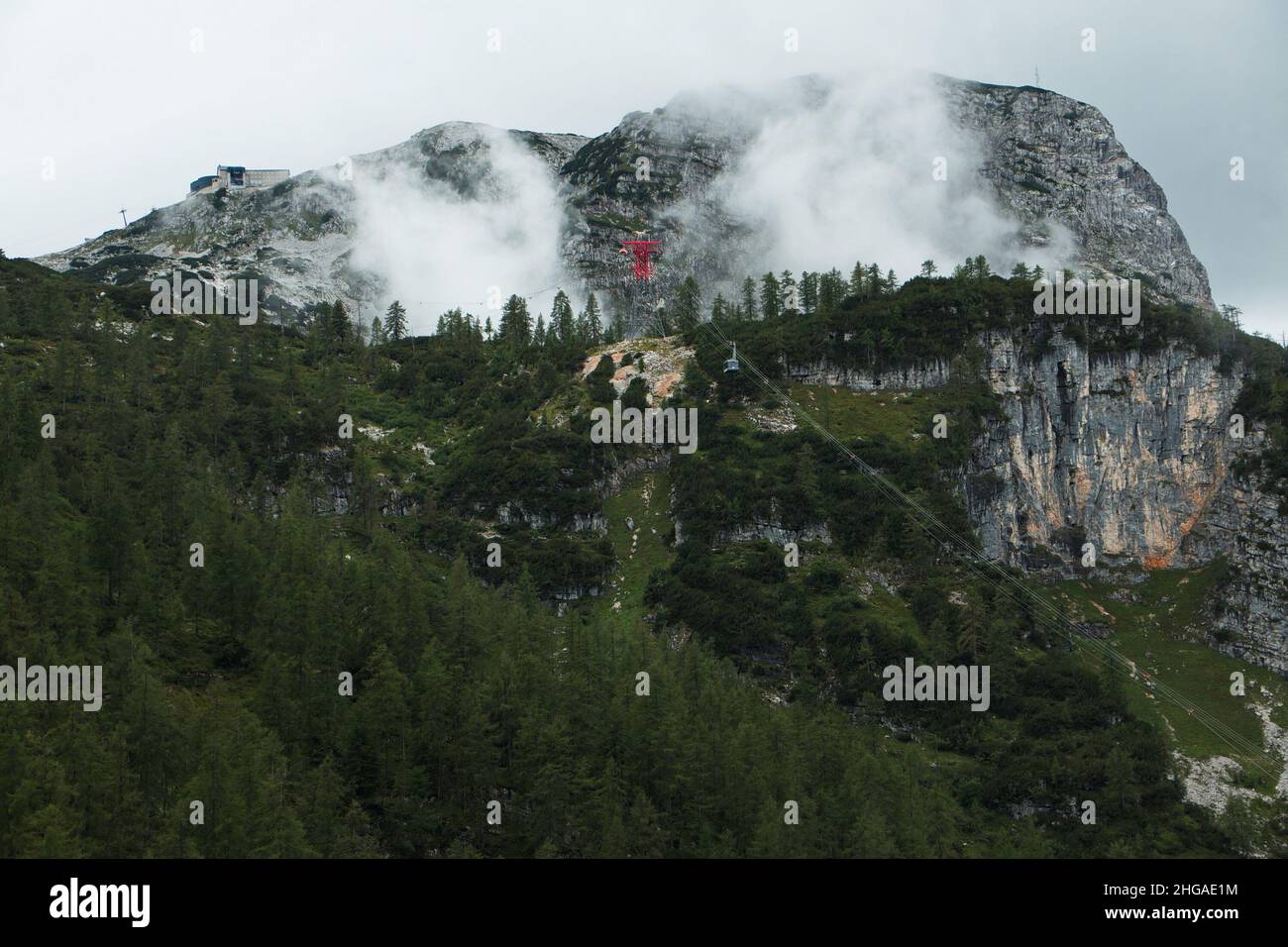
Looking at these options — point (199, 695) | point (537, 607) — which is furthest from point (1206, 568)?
point (199, 695)

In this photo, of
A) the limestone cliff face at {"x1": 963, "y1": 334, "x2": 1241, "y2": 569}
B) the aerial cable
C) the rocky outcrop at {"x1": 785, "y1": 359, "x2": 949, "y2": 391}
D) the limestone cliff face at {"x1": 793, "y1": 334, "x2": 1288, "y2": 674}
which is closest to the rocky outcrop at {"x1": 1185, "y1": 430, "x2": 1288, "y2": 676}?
the limestone cliff face at {"x1": 793, "y1": 334, "x2": 1288, "y2": 674}

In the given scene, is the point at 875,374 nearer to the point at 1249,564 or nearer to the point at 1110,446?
the point at 1110,446

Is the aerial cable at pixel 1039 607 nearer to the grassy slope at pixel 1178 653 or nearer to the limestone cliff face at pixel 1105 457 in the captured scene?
the grassy slope at pixel 1178 653

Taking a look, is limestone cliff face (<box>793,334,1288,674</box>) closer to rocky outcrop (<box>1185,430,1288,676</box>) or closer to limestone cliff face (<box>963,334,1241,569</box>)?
limestone cliff face (<box>963,334,1241,569</box>)

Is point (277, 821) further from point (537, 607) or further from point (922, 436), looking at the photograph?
point (922, 436)

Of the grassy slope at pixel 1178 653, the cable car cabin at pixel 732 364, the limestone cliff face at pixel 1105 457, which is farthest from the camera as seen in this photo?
the limestone cliff face at pixel 1105 457

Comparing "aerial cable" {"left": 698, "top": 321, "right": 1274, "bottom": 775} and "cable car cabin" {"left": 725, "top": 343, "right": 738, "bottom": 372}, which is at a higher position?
"cable car cabin" {"left": 725, "top": 343, "right": 738, "bottom": 372}

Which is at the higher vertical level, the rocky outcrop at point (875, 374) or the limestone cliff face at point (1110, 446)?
the rocky outcrop at point (875, 374)

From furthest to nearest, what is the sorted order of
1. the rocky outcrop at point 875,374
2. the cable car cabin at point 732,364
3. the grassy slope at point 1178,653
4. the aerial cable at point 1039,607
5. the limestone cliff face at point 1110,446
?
the rocky outcrop at point 875,374
the limestone cliff face at point 1110,446
the cable car cabin at point 732,364
the aerial cable at point 1039,607
the grassy slope at point 1178,653

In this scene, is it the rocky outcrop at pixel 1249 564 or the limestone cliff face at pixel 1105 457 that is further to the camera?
the limestone cliff face at pixel 1105 457

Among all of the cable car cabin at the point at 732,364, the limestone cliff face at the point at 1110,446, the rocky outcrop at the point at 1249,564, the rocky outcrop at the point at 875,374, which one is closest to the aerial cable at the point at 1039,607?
the rocky outcrop at the point at 1249,564

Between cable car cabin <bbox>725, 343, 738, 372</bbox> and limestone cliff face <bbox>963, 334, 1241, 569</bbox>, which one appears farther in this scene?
limestone cliff face <bbox>963, 334, 1241, 569</bbox>

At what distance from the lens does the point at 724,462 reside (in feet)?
454

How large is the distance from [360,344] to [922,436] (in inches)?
3802
